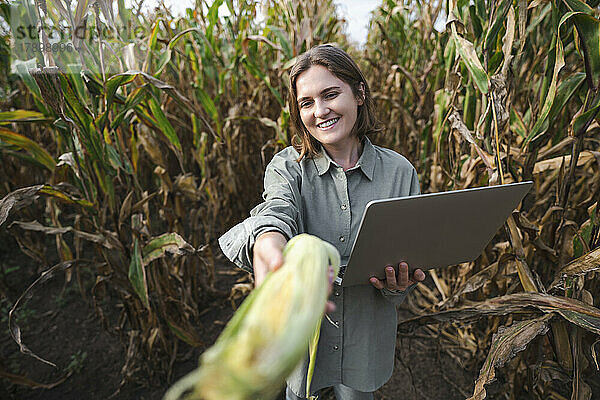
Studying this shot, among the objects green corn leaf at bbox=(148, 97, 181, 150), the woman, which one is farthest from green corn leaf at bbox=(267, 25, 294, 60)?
the woman

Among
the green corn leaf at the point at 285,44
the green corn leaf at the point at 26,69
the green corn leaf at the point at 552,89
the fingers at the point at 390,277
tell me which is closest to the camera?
the fingers at the point at 390,277

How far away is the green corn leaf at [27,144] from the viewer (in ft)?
3.09

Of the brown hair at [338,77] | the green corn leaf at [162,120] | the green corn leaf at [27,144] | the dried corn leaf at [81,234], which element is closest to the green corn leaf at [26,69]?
the green corn leaf at [27,144]

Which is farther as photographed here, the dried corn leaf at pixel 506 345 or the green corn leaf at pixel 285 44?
the green corn leaf at pixel 285 44

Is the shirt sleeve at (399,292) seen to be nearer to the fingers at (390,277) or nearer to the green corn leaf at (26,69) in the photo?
the fingers at (390,277)

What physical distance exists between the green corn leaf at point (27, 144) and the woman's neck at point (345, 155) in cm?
80

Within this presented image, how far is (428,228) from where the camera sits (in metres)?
0.58

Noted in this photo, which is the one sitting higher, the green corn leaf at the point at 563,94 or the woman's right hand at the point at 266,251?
the green corn leaf at the point at 563,94

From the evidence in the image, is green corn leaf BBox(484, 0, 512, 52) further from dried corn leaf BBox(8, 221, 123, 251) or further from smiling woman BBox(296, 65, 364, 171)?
dried corn leaf BBox(8, 221, 123, 251)

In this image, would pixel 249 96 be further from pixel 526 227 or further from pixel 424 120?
pixel 526 227

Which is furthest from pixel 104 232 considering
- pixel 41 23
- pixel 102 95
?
pixel 41 23

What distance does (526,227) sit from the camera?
2.97 feet

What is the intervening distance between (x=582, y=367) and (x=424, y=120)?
4.96ft

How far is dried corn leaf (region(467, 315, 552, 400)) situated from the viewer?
2.26 ft
